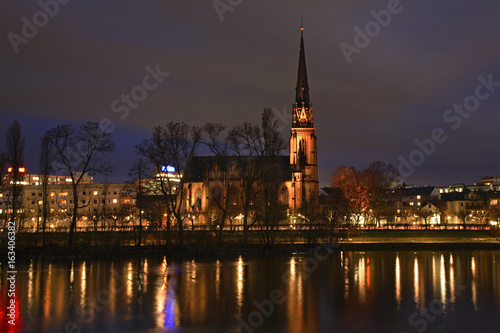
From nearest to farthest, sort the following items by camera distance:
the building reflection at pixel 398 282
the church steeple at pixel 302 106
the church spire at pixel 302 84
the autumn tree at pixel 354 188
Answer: the building reflection at pixel 398 282
the autumn tree at pixel 354 188
the church spire at pixel 302 84
the church steeple at pixel 302 106

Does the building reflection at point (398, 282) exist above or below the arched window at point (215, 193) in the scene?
below

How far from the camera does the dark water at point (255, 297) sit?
2505cm

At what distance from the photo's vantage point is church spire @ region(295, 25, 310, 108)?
145 meters

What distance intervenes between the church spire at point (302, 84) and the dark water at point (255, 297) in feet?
322

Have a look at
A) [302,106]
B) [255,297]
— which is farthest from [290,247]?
[302,106]

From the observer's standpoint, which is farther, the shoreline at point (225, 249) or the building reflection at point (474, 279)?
the shoreline at point (225, 249)

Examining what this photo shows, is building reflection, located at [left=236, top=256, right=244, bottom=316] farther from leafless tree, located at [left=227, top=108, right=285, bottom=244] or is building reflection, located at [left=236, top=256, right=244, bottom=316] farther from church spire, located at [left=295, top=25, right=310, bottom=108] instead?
church spire, located at [left=295, top=25, right=310, bottom=108]

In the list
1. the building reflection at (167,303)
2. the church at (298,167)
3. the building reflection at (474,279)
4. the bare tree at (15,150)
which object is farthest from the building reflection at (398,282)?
the church at (298,167)

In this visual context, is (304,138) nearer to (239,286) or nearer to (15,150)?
(15,150)

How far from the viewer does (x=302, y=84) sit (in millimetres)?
147125

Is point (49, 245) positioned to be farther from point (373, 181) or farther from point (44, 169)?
point (373, 181)

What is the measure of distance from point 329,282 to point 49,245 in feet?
111

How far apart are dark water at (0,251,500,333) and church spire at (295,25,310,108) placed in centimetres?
9816

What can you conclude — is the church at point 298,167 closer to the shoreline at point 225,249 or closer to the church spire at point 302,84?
the church spire at point 302,84
